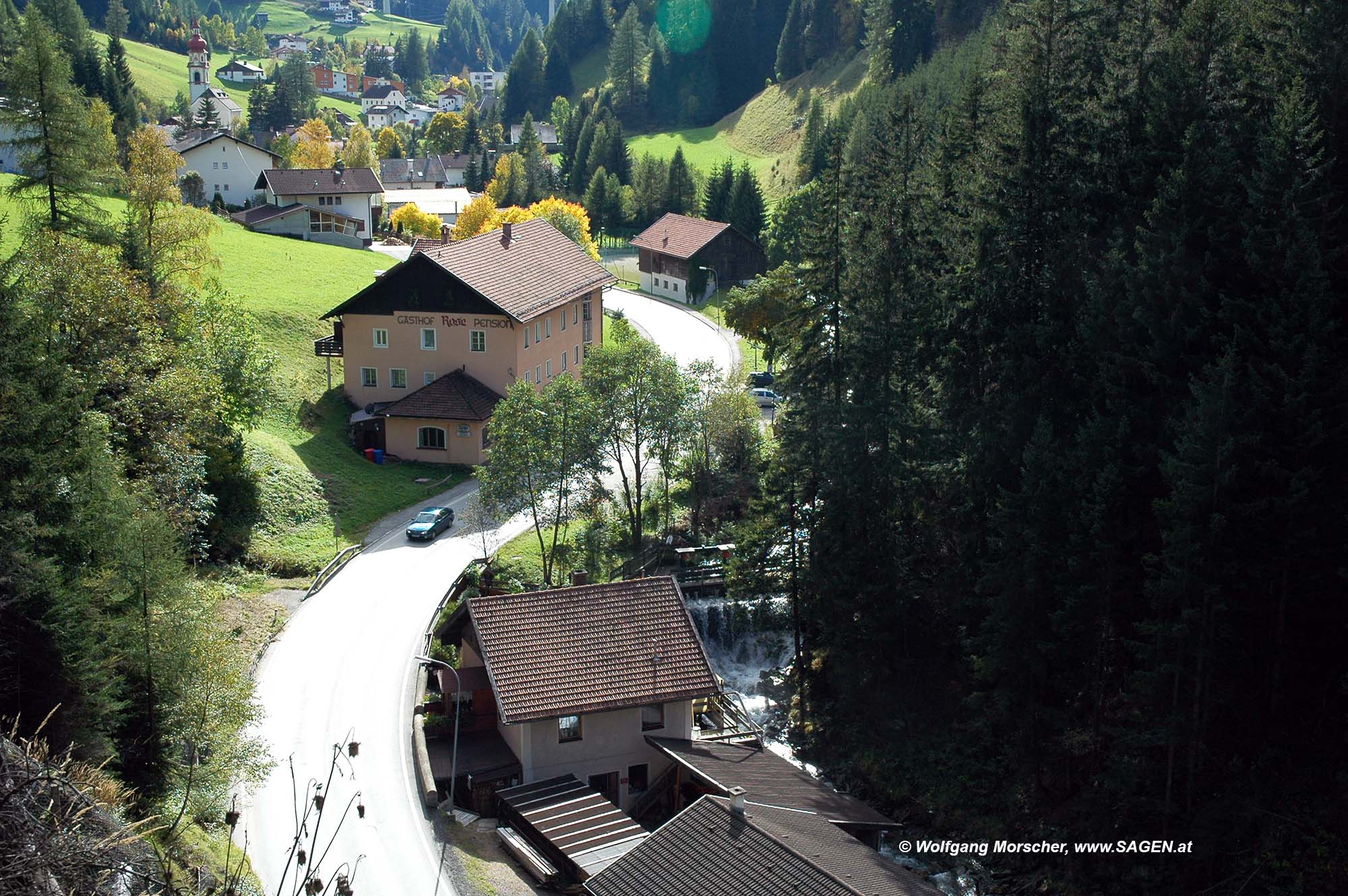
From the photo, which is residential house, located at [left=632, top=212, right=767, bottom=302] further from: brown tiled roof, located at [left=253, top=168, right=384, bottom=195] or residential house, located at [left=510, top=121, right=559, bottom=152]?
residential house, located at [left=510, top=121, right=559, bottom=152]

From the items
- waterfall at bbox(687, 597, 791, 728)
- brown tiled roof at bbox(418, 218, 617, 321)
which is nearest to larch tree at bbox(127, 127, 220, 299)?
brown tiled roof at bbox(418, 218, 617, 321)

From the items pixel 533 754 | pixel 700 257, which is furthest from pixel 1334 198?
pixel 700 257

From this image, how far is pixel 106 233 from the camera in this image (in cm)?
5072

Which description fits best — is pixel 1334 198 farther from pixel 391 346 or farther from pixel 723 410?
pixel 391 346

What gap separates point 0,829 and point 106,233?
4694 centimetres

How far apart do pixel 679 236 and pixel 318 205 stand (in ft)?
96.4

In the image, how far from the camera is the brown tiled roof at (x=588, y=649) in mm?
32594

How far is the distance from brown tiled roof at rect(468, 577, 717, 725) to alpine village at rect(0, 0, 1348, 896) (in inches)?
5.1

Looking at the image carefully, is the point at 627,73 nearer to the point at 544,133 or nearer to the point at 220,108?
the point at 544,133

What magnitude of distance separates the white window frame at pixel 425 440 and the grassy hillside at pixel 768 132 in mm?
74816

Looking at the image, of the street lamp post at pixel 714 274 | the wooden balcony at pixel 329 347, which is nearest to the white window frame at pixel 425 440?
the wooden balcony at pixel 329 347

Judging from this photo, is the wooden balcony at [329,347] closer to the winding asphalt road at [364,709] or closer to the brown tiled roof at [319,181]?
the winding asphalt road at [364,709]

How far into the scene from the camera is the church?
16899cm

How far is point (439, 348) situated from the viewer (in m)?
58.2
